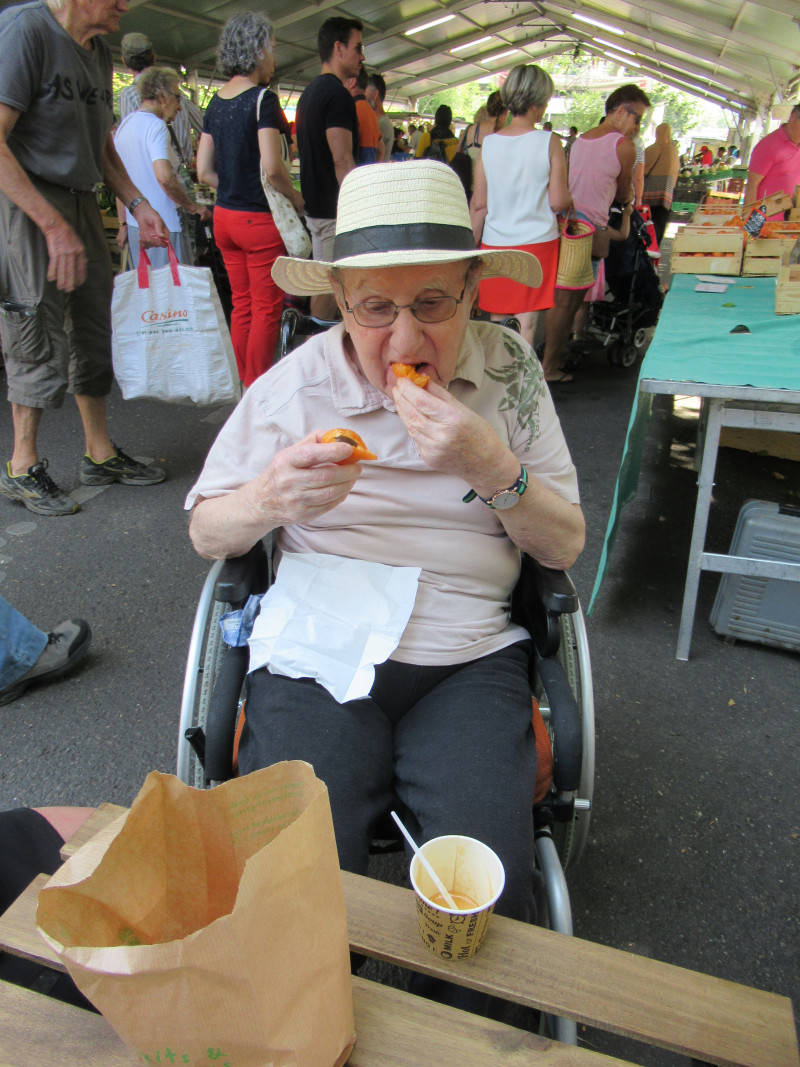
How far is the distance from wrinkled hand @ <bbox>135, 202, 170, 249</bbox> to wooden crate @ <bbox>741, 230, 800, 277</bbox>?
304 centimetres

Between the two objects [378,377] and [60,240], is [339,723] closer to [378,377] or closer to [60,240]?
[378,377]

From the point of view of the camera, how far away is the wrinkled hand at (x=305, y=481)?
1.19 metres

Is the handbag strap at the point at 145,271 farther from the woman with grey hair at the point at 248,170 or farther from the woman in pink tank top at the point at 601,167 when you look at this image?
the woman in pink tank top at the point at 601,167

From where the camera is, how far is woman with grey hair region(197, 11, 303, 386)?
133 inches

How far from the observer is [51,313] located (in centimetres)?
300

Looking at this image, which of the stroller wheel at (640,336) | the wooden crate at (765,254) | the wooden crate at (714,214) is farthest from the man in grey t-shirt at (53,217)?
the stroller wheel at (640,336)

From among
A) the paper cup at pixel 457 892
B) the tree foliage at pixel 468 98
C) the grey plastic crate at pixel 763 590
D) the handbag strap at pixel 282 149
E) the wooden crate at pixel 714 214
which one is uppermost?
the tree foliage at pixel 468 98

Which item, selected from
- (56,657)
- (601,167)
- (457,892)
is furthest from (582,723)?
(601,167)

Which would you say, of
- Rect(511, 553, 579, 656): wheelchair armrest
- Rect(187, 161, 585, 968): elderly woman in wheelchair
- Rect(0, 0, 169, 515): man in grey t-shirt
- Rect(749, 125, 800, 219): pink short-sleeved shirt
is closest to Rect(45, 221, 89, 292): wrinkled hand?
Rect(0, 0, 169, 515): man in grey t-shirt

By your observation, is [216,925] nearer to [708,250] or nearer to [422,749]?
[422,749]

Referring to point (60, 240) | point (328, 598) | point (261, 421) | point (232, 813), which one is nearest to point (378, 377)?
point (261, 421)

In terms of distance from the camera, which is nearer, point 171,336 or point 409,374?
point 409,374

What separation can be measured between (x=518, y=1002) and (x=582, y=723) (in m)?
0.65

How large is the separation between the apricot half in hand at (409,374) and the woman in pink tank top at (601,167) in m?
3.84
